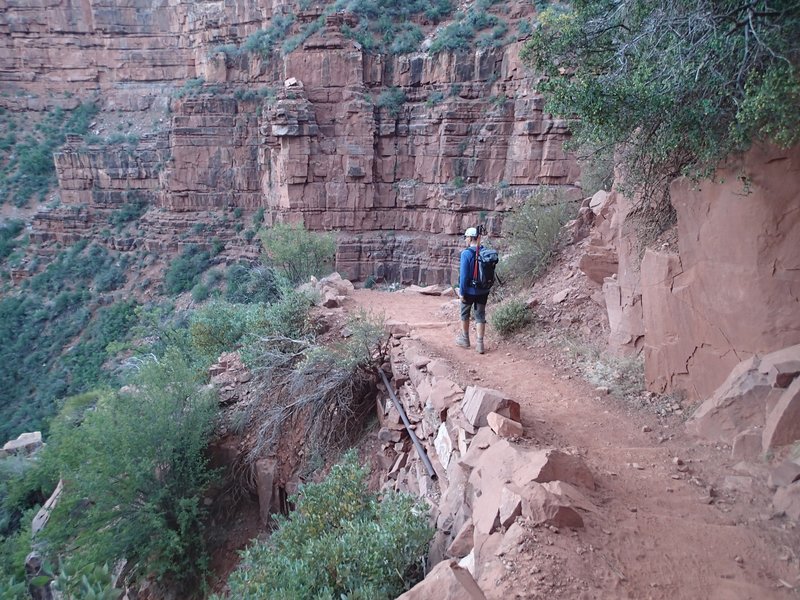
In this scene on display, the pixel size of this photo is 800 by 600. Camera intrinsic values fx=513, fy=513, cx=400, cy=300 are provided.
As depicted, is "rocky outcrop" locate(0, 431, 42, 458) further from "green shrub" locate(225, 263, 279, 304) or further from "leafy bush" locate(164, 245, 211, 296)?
"leafy bush" locate(164, 245, 211, 296)

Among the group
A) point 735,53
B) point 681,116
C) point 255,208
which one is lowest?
point 255,208

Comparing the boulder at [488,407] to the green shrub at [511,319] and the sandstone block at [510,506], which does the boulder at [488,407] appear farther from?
the green shrub at [511,319]

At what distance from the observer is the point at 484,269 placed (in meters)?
7.13

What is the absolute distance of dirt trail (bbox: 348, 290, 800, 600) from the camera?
118 inches

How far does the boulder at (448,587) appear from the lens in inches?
109

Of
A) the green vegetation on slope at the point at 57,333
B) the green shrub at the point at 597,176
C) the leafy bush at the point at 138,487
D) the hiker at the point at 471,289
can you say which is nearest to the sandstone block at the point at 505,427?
the hiker at the point at 471,289

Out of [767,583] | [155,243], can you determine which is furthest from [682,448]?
[155,243]

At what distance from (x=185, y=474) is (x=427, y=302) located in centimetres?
696

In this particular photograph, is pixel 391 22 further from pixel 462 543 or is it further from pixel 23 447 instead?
pixel 462 543

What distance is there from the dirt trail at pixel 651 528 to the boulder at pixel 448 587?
0.23 meters

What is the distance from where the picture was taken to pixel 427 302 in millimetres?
12742

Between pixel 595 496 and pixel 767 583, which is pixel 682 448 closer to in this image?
pixel 595 496

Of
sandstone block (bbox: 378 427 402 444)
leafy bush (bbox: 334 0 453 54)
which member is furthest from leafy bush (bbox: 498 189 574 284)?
leafy bush (bbox: 334 0 453 54)

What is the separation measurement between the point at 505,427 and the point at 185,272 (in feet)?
98.1
